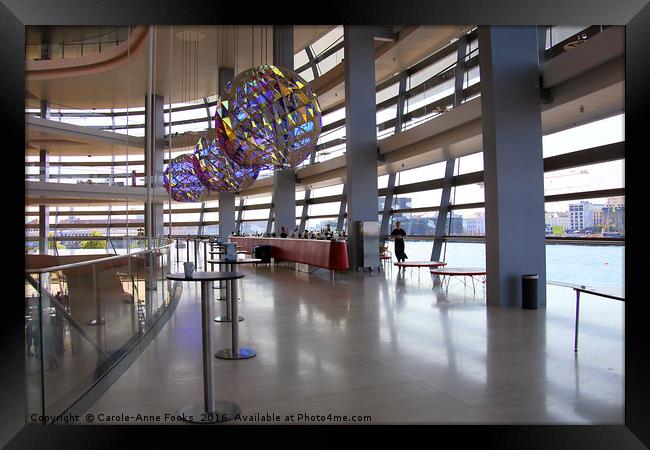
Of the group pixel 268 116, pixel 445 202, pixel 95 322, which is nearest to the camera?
pixel 95 322

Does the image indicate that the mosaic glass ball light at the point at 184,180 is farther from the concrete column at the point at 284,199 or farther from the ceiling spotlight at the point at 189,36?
the concrete column at the point at 284,199

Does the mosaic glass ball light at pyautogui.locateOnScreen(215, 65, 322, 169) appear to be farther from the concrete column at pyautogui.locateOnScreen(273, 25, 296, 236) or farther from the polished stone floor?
the concrete column at pyautogui.locateOnScreen(273, 25, 296, 236)

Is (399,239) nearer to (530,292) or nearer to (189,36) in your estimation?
(530,292)

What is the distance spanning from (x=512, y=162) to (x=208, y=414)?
582 cm

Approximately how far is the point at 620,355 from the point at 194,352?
3.85 meters

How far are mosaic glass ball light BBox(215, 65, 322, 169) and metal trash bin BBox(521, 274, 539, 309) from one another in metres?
4.34

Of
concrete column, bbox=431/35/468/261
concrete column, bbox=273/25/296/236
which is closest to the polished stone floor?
concrete column, bbox=431/35/468/261

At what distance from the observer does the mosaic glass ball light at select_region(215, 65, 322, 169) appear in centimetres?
380

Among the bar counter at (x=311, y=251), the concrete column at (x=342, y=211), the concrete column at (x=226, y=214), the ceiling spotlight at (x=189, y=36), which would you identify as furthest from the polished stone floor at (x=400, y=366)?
the concrete column at (x=226, y=214)

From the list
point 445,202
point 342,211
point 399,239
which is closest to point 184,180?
point 399,239

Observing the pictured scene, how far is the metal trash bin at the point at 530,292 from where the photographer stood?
6.76 metres

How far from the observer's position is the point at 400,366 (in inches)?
159
